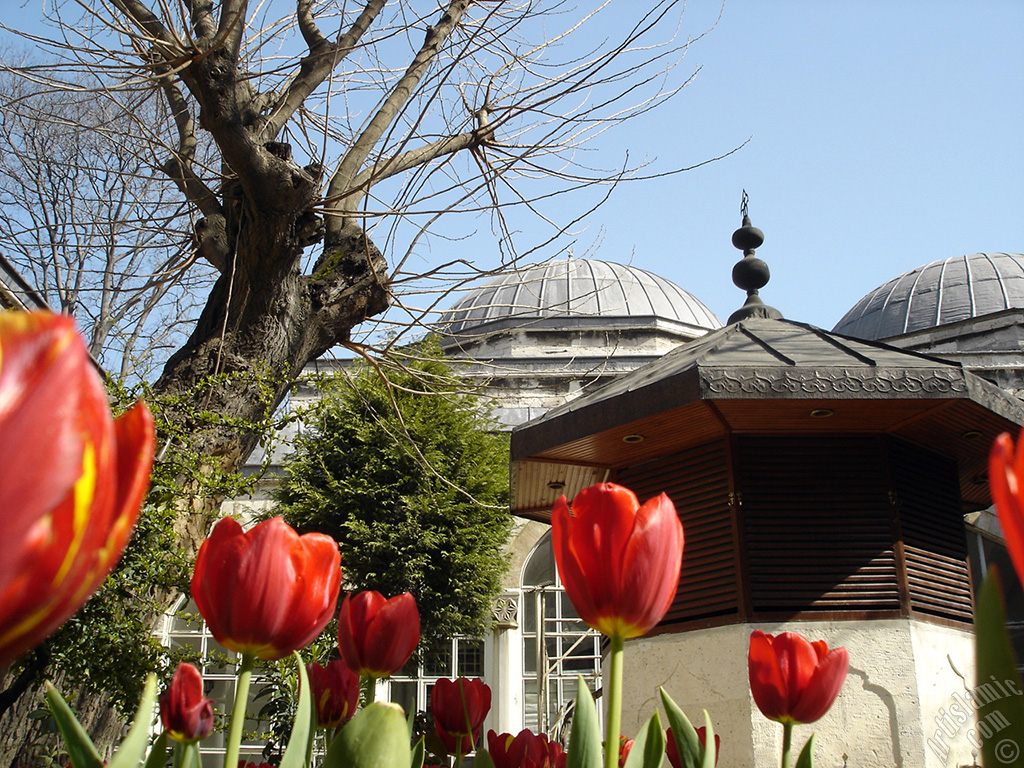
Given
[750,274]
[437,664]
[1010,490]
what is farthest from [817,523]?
[437,664]

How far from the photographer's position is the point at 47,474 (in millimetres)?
382

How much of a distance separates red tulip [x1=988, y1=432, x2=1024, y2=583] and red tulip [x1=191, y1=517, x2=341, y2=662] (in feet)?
2.19

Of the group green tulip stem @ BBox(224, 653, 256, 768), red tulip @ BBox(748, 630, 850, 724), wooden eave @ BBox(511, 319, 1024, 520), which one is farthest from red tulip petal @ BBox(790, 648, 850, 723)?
wooden eave @ BBox(511, 319, 1024, 520)

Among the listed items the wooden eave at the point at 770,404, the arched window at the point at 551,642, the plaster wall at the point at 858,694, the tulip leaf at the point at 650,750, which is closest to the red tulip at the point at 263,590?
the tulip leaf at the point at 650,750

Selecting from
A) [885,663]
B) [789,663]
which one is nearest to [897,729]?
[885,663]

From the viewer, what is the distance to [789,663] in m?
1.30

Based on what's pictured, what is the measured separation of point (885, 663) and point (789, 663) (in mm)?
2337

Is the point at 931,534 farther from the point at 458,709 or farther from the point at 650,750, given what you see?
the point at 650,750

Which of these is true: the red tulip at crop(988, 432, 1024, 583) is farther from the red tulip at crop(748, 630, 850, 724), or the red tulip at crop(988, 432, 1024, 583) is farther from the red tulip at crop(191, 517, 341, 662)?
the red tulip at crop(748, 630, 850, 724)

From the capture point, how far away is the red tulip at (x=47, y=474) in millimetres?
375

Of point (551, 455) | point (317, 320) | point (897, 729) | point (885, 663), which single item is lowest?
point (897, 729)

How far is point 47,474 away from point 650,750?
0.88m

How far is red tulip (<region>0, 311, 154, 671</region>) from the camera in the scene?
0.38 m

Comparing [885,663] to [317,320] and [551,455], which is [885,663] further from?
[317,320]
